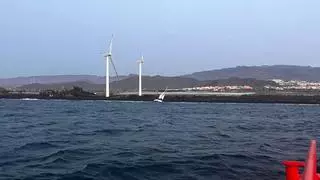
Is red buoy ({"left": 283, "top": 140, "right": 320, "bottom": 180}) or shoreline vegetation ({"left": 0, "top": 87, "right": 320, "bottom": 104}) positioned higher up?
red buoy ({"left": 283, "top": 140, "right": 320, "bottom": 180})

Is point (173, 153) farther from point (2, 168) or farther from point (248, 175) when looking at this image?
point (2, 168)

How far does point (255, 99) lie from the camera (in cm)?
13450

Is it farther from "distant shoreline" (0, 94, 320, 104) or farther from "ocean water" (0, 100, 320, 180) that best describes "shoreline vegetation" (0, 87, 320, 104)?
"ocean water" (0, 100, 320, 180)

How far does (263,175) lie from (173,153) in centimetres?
490

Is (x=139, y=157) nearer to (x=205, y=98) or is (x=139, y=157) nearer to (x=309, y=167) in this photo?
(x=309, y=167)

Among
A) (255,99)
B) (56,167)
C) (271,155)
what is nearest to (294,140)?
(271,155)

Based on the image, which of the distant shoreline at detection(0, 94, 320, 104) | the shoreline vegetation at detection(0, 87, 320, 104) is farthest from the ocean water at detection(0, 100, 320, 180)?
the distant shoreline at detection(0, 94, 320, 104)

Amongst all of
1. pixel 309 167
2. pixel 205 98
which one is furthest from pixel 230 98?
pixel 309 167

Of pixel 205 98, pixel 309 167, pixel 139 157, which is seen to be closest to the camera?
pixel 309 167

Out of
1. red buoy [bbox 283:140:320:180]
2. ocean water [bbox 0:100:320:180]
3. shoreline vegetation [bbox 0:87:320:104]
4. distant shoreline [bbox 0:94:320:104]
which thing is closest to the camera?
red buoy [bbox 283:140:320:180]

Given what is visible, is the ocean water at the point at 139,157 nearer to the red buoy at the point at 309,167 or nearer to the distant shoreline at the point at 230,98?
the red buoy at the point at 309,167

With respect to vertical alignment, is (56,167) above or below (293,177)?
below

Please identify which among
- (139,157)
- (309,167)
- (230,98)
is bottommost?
(230,98)

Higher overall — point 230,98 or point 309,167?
point 309,167
